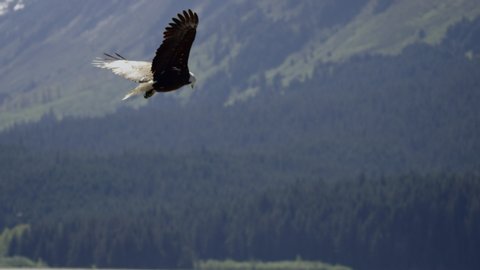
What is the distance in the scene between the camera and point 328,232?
7844 inches

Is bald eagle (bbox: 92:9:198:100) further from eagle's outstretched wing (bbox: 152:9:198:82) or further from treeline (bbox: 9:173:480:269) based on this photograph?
treeline (bbox: 9:173:480:269)

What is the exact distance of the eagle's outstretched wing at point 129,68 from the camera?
97.2 ft

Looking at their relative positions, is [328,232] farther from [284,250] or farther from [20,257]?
[20,257]

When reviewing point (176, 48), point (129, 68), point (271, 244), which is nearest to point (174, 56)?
point (176, 48)

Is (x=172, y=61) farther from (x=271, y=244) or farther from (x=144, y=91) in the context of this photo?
(x=271, y=244)

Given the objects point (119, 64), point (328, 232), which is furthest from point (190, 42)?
point (328, 232)

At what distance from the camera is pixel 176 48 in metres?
28.6

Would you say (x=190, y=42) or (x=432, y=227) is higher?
(x=432, y=227)

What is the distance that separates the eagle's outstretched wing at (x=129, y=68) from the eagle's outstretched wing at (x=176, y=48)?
424 mm

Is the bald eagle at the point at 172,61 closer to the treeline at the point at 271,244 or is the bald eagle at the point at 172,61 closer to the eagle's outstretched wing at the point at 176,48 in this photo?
the eagle's outstretched wing at the point at 176,48

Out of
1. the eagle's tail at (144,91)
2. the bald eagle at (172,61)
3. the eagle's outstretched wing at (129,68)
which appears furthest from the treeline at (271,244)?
the eagle's tail at (144,91)

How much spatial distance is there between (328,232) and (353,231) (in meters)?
3.62

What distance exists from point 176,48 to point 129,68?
9.16 ft

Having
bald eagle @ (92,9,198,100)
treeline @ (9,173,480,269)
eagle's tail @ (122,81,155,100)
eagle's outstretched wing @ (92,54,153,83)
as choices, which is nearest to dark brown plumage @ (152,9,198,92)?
bald eagle @ (92,9,198,100)
